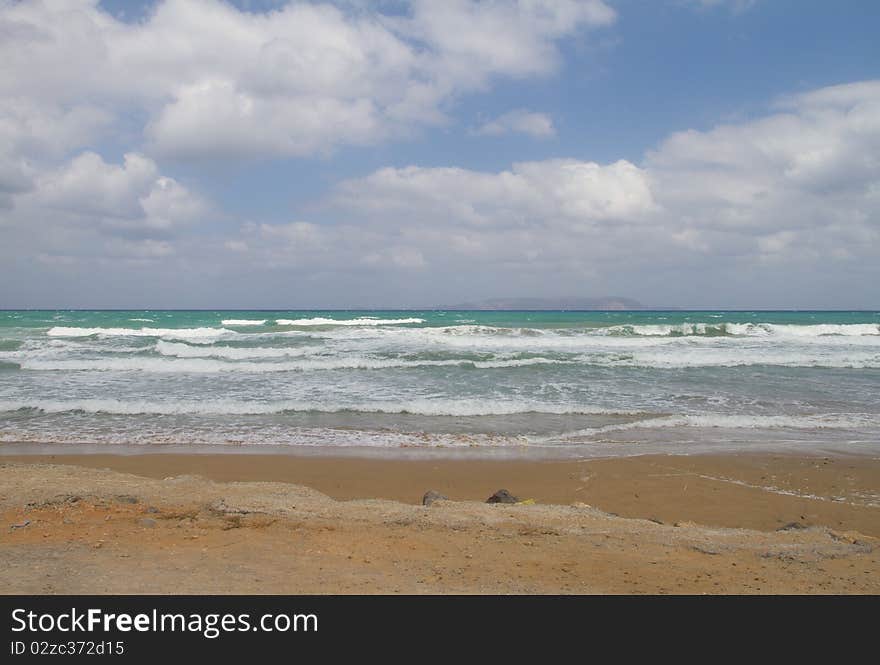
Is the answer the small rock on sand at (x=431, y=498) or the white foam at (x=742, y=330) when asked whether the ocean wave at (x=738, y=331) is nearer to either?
the white foam at (x=742, y=330)

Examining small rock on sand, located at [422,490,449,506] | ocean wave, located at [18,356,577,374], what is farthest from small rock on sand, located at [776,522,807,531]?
ocean wave, located at [18,356,577,374]

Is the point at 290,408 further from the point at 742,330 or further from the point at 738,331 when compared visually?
the point at 742,330

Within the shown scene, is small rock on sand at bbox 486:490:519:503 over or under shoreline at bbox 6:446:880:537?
over

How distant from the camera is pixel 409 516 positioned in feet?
16.4

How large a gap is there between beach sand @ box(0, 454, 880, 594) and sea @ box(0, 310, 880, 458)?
177 centimetres

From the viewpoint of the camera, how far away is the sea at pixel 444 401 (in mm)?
9742

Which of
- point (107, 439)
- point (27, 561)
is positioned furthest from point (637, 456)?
point (107, 439)

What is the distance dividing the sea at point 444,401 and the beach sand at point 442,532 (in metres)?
1.77

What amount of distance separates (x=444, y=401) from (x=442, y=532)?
8340 mm

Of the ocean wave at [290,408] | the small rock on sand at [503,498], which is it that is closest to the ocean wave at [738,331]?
the ocean wave at [290,408]

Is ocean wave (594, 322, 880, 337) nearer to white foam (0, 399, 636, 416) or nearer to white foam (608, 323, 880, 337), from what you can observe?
white foam (608, 323, 880, 337)

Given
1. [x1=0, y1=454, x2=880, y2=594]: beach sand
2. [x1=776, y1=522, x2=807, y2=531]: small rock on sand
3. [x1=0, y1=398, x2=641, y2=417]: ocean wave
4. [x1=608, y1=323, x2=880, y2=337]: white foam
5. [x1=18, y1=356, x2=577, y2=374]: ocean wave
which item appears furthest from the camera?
[x1=608, y1=323, x2=880, y2=337]: white foam

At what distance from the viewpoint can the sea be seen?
974cm
